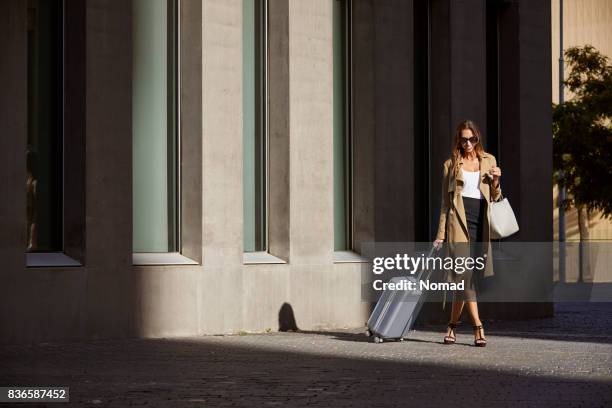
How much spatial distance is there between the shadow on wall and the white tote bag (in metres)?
3.12

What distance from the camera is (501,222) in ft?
43.0

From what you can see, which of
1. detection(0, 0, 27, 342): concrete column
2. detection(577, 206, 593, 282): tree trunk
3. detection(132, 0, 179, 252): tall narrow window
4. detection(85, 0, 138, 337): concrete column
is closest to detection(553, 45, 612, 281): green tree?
detection(577, 206, 593, 282): tree trunk

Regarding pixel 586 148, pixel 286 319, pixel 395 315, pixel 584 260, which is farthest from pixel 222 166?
pixel 584 260

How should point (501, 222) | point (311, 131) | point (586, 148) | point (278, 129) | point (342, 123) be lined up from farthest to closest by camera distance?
point (586, 148)
point (342, 123)
point (311, 131)
point (278, 129)
point (501, 222)

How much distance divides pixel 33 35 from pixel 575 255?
43739 millimetres

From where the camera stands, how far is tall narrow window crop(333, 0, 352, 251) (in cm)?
1686

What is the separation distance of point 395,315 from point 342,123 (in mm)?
3840

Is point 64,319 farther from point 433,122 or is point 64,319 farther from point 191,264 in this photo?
point 433,122

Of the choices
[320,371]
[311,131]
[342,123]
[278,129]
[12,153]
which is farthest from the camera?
[342,123]

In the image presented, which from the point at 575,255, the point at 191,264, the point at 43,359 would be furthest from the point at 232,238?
the point at 575,255

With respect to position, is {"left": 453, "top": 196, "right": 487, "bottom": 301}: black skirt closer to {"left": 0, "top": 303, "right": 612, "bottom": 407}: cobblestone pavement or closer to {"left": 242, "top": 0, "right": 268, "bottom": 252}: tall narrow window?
{"left": 0, "top": 303, "right": 612, "bottom": 407}: cobblestone pavement

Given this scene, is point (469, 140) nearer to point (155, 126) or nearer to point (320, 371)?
point (155, 126)

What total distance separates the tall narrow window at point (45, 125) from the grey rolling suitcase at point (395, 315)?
124 inches

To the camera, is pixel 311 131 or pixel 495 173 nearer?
pixel 495 173
